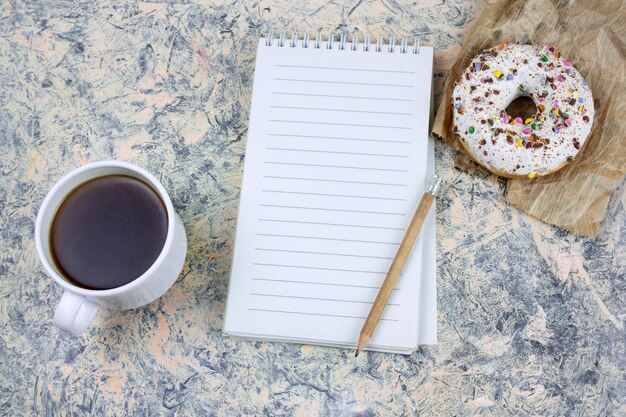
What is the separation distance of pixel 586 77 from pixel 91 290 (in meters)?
0.63

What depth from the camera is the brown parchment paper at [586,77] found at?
78 centimetres

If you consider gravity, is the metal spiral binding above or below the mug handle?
above

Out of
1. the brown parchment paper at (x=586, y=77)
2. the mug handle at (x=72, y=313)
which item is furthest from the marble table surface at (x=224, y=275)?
the mug handle at (x=72, y=313)

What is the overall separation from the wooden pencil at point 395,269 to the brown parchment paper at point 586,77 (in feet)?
0.30

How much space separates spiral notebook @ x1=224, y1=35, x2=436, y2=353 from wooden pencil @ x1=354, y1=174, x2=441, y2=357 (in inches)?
0.7

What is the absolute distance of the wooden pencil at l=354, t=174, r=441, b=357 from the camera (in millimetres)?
722

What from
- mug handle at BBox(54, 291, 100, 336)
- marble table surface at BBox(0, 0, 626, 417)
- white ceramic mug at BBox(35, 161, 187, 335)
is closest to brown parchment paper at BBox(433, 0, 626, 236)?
marble table surface at BBox(0, 0, 626, 417)

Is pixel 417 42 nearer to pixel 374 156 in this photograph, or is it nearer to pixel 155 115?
pixel 374 156

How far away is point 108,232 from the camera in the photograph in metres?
0.68

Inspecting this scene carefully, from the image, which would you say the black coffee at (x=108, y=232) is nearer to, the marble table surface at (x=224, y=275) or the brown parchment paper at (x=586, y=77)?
the marble table surface at (x=224, y=275)

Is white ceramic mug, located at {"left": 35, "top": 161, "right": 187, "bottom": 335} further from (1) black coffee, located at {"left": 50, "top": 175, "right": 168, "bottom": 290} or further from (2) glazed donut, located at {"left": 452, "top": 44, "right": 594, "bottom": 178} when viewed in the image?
(2) glazed donut, located at {"left": 452, "top": 44, "right": 594, "bottom": 178}

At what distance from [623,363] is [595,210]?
0.18 metres

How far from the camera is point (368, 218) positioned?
0.76 meters

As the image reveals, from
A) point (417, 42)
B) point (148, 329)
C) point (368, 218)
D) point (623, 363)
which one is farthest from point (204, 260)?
point (623, 363)
